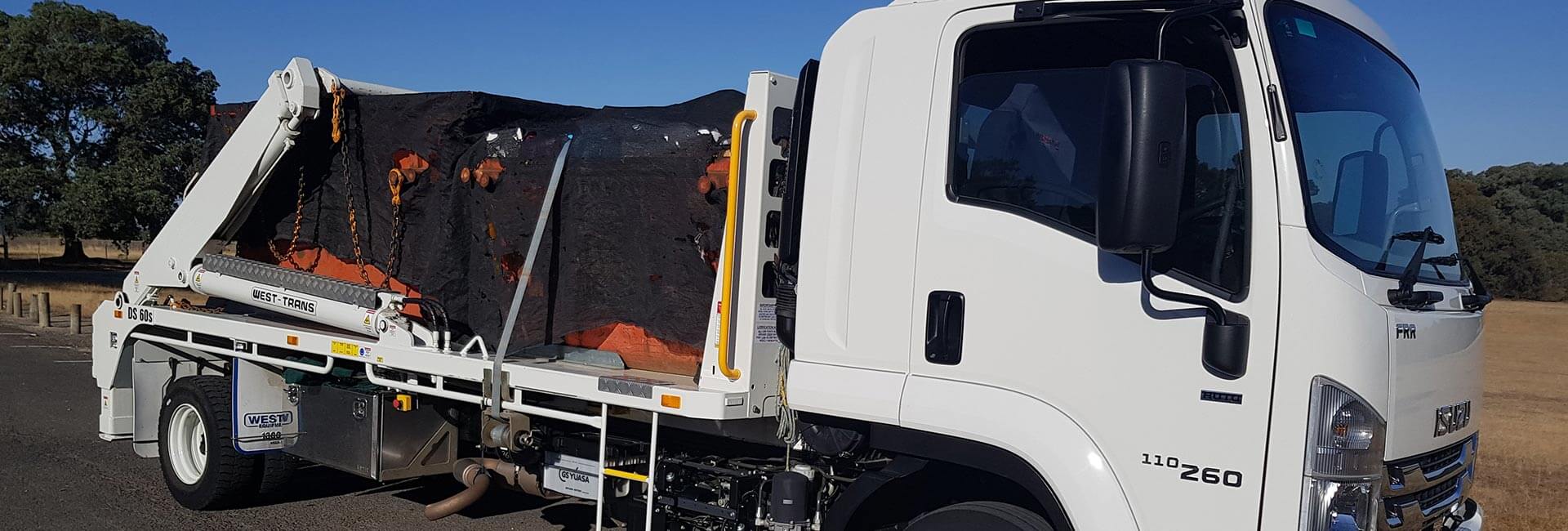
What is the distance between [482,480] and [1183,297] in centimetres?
374

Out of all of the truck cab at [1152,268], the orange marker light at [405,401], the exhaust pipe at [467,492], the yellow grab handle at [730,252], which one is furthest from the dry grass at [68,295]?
the truck cab at [1152,268]

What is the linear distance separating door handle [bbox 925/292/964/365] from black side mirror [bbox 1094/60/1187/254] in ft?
2.28

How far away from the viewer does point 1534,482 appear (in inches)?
344

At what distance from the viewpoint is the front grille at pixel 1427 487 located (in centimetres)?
328

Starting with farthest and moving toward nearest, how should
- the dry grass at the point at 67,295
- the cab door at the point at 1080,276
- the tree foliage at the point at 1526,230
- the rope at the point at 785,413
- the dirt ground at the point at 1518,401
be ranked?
the tree foliage at the point at 1526,230 < the dry grass at the point at 67,295 < the dirt ground at the point at 1518,401 < the rope at the point at 785,413 < the cab door at the point at 1080,276

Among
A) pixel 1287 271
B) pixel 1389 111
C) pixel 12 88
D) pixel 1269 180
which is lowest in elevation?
pixel 1287 271

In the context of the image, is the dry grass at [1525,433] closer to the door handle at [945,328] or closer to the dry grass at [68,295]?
the door handle at [945,328]

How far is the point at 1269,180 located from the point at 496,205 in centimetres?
346

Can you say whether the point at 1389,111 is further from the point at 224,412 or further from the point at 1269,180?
the point at 224,412

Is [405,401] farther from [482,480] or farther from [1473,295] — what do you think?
[1473,295]

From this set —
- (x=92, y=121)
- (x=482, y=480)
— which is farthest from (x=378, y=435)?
(x=92, y=121)

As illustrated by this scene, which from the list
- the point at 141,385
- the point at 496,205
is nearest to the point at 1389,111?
the point at 496,205

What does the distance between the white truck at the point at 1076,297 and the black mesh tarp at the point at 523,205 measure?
35cm

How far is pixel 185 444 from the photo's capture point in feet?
24.0
